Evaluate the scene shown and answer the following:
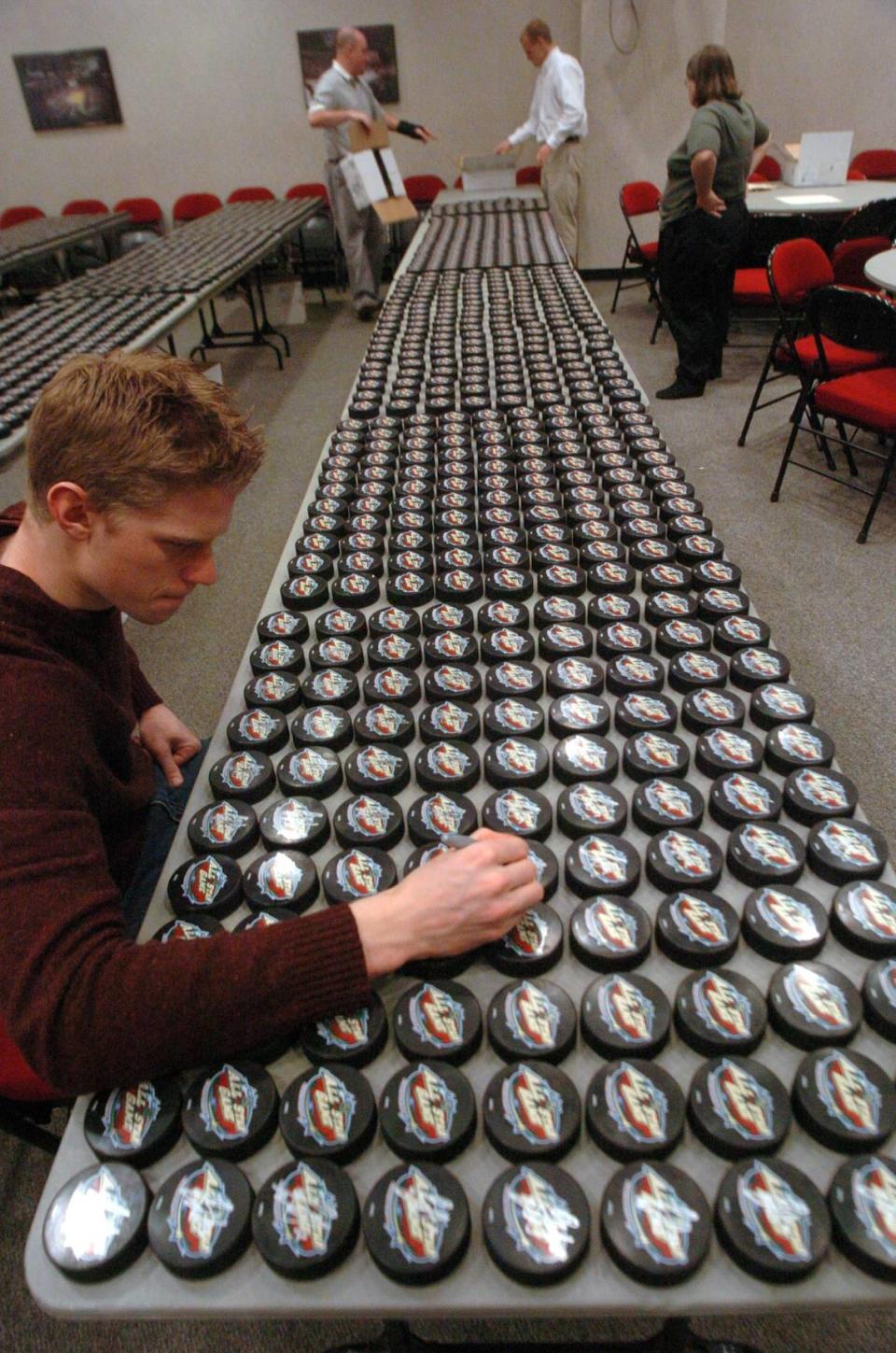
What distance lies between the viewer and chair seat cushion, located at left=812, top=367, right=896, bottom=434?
2.74 metres

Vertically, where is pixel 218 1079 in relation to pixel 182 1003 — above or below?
below

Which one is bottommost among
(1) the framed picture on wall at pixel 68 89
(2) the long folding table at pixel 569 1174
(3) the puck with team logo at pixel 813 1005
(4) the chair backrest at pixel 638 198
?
(2) the long folding table at pixel 569 1174

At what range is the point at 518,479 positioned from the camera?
181 cm

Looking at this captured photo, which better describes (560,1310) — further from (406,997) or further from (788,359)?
(788,359)

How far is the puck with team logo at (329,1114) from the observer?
27.0 inches

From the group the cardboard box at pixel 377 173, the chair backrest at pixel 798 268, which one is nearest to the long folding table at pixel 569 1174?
the chair backrest at pixel 798 268

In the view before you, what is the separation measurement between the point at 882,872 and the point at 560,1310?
0.57m

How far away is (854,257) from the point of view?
12.6 ft

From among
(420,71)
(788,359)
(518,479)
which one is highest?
(420,71)

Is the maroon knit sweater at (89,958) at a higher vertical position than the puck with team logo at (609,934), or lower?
higher

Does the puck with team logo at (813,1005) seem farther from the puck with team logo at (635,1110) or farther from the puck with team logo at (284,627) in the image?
the puck with team logo at (284,627)

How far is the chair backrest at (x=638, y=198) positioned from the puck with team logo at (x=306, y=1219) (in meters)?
6.14

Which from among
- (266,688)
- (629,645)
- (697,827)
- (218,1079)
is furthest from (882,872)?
(266,688)

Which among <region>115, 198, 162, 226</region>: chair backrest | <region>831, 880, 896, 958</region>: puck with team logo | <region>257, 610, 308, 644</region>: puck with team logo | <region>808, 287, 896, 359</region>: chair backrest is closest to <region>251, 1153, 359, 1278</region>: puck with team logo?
<region>831, 880, 896, 958</region>: puck with team logo
